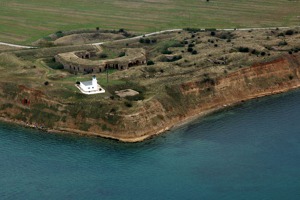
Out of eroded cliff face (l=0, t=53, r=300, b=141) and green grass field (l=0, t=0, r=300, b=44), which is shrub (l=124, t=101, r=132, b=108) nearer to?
eroded cliff face (l=0, t=53, r=300, b=141)

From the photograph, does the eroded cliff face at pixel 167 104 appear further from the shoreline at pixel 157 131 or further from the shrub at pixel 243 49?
the shrub at pixel 243 49

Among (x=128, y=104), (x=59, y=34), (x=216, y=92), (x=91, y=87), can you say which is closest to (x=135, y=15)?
(x=59, y=34)

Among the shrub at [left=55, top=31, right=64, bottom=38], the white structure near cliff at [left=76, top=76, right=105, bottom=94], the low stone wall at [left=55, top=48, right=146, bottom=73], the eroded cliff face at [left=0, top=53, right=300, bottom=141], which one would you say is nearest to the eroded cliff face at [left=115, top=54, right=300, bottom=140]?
the eroded cliff face at [left=0, top=53, right=300, bottom=141]

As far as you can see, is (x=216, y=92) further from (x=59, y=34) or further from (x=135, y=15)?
(x=135, y=15)

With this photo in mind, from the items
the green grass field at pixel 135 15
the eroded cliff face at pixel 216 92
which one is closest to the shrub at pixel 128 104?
the eroded cliff face at pixel 216 92

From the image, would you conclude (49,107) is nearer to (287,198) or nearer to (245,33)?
(287,198)
